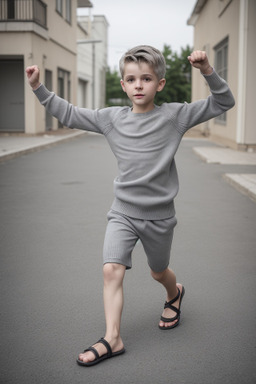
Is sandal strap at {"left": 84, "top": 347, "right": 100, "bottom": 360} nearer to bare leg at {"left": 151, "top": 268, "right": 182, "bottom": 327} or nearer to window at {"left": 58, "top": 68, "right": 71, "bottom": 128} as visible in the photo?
bare leg at {"left": 151, "top": 268, "right": 182, "bottom": 327}

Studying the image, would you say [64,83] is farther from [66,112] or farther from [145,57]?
[145,57]

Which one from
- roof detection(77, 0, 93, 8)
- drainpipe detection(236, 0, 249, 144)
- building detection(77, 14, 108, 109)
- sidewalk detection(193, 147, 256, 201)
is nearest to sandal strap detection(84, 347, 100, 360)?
sidewalk detection(193, 147, 256, 201)

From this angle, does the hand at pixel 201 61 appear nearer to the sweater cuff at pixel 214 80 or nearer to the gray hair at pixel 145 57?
the sweater cuff at pixel 214 80

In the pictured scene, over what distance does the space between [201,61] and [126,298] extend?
1789mm

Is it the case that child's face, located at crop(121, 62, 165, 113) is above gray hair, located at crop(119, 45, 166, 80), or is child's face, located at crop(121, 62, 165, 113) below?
below

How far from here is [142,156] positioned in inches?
119

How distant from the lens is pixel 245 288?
4043mm

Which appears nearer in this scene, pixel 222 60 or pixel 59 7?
pixel 222 60

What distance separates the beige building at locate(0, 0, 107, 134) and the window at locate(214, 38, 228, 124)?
7.61m

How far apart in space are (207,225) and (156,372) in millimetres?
3759

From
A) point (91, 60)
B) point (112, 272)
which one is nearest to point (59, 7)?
point (91, 60)

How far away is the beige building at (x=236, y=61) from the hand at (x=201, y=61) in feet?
44.1

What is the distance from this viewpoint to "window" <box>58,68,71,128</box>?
29.3 m

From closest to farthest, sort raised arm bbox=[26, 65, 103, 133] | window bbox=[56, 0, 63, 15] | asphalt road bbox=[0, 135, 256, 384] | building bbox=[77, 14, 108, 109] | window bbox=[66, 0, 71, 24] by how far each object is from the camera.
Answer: asphalt road bbox=[0, 135, 256, 384] → raised arm bbox=[26, 65, 103, 133] → window bbox=[56, 0, 63, 15] → window bbox=[66, 0, 71, 24] → building bbox=[77, 14, 108, 109]
